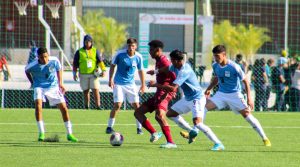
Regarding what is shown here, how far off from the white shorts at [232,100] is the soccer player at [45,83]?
2648 mm

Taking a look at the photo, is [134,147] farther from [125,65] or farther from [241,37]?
[241,37]

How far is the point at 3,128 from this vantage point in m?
19.3

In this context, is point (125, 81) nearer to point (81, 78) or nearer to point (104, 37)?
point (81, 78)

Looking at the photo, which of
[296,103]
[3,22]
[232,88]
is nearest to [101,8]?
[3,22]

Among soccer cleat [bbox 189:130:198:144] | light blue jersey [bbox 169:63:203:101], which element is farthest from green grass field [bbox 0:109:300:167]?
light blue jersey [bbox 169:63:203:101]

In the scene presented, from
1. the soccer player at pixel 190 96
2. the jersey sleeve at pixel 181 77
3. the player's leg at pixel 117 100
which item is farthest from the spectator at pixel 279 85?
the jersey sleeve at pixel 181 77

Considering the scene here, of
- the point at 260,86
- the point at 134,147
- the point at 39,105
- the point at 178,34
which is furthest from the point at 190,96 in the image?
the point at 178,34

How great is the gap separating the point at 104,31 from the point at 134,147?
5491 cm

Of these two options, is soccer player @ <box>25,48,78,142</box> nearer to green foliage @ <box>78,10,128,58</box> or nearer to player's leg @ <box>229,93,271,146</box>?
player's leg @ <box>229,93,271,146</box>

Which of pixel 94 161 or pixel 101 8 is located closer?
pixel 94 161

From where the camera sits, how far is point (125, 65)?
59.3 ft

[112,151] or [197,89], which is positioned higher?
[197,89]

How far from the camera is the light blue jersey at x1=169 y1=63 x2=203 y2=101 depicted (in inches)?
569

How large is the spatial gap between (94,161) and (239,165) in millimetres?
2035
